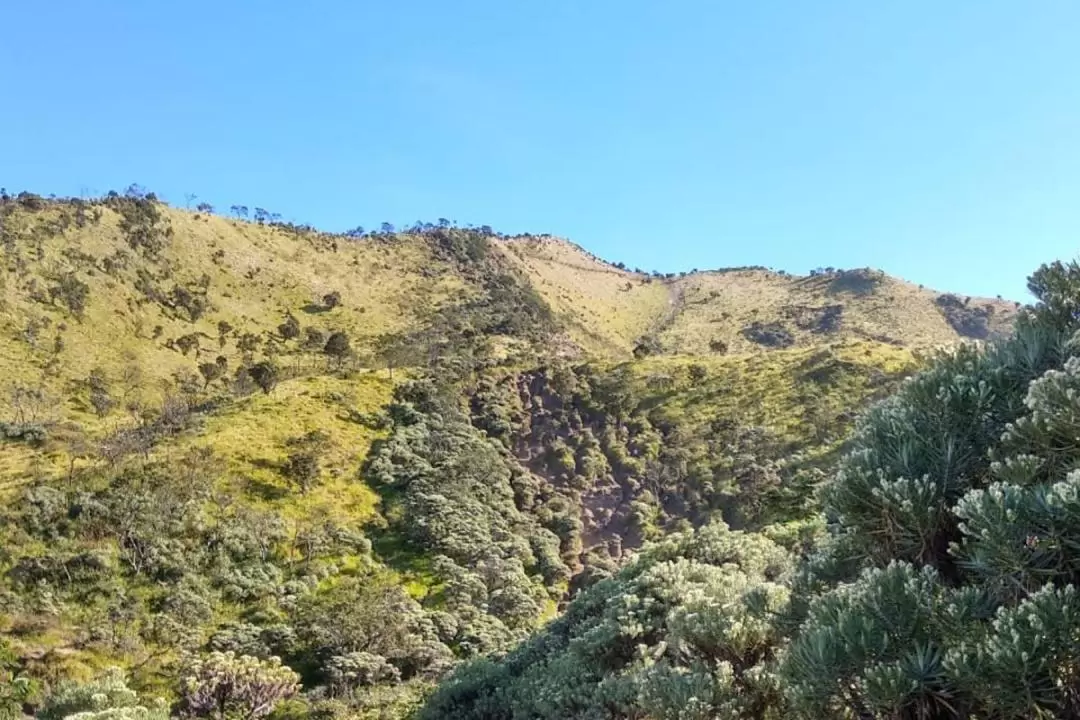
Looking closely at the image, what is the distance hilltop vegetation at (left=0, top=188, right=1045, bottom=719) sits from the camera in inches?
859

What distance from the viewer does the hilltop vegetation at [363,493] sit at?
21828 mm

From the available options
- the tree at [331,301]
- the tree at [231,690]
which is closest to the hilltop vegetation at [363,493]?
the tree at [231,690]

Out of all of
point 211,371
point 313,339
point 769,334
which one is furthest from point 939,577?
point 769,334

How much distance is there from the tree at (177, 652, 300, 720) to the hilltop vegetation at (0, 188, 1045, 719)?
0.11m

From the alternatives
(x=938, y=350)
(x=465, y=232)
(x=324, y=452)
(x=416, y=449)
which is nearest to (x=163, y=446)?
(x=324, y=452)

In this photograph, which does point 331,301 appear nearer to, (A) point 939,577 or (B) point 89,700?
(B) point 89,700

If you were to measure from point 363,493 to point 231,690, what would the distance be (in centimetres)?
2129

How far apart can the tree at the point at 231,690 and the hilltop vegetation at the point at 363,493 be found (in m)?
0.11

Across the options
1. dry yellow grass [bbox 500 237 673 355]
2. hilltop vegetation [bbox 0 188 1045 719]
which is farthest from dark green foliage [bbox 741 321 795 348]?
hilltop vegetation [bbox 0 188 1045 719]

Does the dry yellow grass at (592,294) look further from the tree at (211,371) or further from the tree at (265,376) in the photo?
the tree at (265,376)

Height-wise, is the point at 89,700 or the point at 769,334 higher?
the point at 769,334

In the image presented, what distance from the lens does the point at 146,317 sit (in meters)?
84.2

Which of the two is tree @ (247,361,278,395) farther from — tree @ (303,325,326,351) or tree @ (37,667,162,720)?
tree @ (37,667,162,720)

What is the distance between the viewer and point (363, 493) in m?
49.5
